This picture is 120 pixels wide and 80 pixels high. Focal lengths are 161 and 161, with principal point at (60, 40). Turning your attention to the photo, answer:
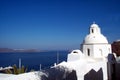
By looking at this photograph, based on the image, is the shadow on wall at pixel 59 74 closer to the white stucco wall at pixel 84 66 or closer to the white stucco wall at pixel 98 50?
the white stucco wall at pixel 84 66

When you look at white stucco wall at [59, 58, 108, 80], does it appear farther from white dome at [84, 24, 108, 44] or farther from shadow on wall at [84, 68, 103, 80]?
white dome at [84, 24, 108, 44]

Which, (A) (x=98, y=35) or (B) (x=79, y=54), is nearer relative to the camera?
(B) (x=79, y=54)

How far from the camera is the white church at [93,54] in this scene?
54.3ft

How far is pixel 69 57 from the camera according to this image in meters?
17.8

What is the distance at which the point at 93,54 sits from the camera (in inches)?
736

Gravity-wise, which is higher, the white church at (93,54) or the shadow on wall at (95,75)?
the white church at (93,54)

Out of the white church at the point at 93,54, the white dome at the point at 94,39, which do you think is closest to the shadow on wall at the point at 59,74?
the white church at the point at 93,54

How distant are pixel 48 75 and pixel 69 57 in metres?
6.82

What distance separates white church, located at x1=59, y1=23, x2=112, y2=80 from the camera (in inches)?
651

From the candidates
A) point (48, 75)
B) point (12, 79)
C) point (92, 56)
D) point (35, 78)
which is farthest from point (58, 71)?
point (92, 56)

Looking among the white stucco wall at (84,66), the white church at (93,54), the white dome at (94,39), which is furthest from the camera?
the white dome at (94,39)

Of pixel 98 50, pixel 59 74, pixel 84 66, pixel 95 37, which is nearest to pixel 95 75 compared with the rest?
pixel 84 66

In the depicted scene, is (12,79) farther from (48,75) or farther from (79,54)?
(79,54)

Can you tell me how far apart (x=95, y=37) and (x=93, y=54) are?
206 centimetres
